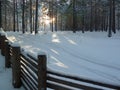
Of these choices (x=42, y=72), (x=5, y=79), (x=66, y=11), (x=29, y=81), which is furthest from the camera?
(x=66, y=11)

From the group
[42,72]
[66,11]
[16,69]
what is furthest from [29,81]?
[66,11]

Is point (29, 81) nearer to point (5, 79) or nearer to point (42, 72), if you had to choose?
point (42, 72)

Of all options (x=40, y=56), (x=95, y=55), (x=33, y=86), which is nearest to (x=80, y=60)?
(x=95, y=55)

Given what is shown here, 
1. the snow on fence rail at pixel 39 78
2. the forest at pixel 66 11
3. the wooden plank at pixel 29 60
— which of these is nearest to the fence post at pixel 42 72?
the snow on fence rail at pixel 39 78

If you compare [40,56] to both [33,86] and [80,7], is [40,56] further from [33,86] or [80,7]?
[80,7]

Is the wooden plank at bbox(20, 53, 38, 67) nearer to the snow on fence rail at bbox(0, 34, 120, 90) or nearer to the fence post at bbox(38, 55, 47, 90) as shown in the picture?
the snow on fence rail at bbox(0, 34, 120, 90)

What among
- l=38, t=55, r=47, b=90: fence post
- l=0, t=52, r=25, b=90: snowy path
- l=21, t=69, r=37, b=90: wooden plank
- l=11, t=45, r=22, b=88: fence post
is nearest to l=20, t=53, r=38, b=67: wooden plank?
l=11, t=45, r=22, b=88: fence post

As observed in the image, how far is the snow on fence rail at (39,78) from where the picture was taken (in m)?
5.34

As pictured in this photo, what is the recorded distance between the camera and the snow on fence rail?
17.5 feet

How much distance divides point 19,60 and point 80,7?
51829 mm

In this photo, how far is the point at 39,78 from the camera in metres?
6.90

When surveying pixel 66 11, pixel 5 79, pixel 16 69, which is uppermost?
pixel 66 11

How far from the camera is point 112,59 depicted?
1590 centimetres

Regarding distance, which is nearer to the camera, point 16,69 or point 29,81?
point 29,81
